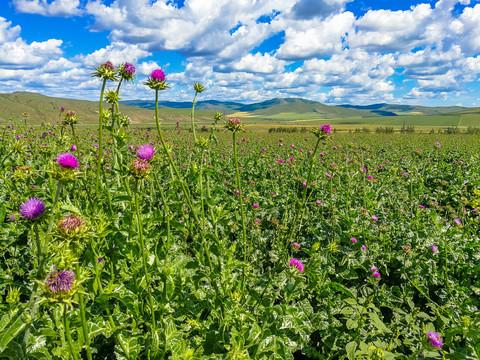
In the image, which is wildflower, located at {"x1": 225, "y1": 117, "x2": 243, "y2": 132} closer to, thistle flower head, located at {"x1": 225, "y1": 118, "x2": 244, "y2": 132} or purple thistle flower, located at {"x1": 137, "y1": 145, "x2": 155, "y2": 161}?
thistle flower head, located at {"x1": 225, "y1": 118, "x2": 244, "y2": 132}

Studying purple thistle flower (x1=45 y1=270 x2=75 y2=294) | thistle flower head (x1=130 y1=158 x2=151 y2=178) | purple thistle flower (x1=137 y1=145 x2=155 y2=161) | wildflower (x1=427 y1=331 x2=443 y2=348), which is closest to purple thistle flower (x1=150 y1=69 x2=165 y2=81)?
purple thistle flower (x1=137 y1=145 x2=155 y2=161)

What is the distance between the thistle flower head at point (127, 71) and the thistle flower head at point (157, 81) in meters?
0.31

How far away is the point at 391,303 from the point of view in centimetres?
349

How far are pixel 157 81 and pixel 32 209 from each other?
5.06 ft

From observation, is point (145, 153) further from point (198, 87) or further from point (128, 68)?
point (198, 87)

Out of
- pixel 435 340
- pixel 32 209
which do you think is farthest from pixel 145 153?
→ pixel 435 340

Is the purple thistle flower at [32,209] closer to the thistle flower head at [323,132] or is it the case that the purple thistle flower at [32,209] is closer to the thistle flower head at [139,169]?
the thistle flower head at [139,169]

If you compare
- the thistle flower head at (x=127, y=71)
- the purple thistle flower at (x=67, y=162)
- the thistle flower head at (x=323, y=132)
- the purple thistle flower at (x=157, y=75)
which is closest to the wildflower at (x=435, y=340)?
the thistle flower head at (x=323, y=132)

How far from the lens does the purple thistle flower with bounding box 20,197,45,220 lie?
1617mm

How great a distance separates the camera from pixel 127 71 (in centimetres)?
282

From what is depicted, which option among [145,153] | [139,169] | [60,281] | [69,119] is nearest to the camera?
[60,281]

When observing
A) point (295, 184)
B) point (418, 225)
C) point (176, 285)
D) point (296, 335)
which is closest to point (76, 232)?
point (176, 285)

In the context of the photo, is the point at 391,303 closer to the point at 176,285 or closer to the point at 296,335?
the point at 296,335

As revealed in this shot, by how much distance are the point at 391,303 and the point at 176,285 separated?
2.70 metres
